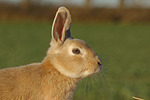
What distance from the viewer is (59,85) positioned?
4410 millimetres

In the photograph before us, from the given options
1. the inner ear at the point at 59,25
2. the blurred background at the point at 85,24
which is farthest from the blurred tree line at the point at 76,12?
the inner ear at the point at 59,25

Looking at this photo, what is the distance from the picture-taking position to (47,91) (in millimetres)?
4316

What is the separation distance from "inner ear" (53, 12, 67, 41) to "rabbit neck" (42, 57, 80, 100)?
46 centimetres

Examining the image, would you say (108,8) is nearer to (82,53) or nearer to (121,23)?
(121,23)

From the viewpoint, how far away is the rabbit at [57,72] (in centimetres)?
420

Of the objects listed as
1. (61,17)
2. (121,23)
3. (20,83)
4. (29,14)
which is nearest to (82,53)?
(61,17)

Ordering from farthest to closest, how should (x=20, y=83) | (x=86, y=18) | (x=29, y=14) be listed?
(x=86, y=18) < (x=29, y=14) < (x=20, y=83)

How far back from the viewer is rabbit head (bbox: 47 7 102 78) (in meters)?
4.29

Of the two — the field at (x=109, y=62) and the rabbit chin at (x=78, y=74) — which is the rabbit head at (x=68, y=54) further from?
the field at (x=109, y=62)

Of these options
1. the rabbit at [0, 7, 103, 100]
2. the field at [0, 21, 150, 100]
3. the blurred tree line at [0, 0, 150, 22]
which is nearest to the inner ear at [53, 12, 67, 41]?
the rabbit at [0, 7, 103, 100]

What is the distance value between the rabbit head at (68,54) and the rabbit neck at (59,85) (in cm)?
10

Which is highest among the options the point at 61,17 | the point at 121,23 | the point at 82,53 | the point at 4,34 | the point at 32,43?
the point at 61,17

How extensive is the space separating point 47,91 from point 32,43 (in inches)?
1038

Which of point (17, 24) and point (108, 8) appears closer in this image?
point (17, 24)
